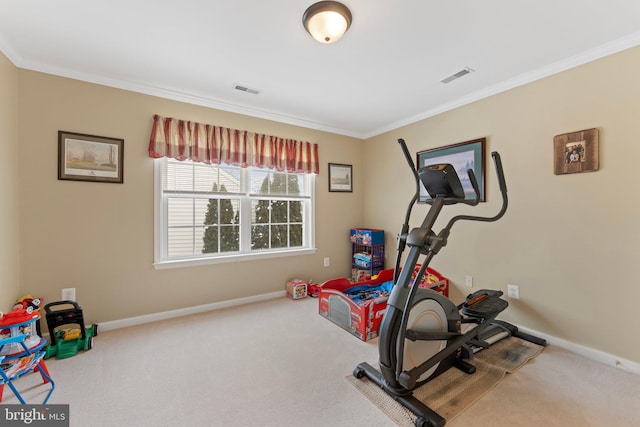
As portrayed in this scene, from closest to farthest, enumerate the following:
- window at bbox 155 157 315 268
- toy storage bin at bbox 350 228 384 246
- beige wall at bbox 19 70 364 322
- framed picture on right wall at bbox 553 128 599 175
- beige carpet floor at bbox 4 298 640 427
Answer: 1. beige carpet floor at bbox 4 298 640 427
2. framed picture on right wall at bbox 553 128 599 175
3. beige wall at bbox 19 70 364 322
4. window at bbox 155 157 315 268
5. toy storage bin at bbox 350 228 384 246

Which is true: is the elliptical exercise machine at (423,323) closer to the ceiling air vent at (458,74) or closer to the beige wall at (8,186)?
the ceiling air vent at (458,74)

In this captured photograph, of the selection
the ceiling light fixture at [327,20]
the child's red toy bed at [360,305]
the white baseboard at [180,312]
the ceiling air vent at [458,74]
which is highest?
the ceiling air vent at [458,74]

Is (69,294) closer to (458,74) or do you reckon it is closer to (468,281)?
(468,281)

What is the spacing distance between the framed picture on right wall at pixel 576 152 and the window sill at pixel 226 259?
9.48 feet

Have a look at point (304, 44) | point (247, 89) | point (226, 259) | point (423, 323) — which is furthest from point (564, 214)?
point (226, 259)

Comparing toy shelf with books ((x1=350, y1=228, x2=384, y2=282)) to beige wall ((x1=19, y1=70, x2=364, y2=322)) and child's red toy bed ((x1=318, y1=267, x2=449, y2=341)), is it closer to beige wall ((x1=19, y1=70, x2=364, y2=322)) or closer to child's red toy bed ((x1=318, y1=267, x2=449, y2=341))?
child's red toy bed ((x1=318, y1=267, x2=449, y2=341))

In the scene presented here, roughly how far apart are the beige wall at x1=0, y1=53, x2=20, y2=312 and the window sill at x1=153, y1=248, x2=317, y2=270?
102 centimetres

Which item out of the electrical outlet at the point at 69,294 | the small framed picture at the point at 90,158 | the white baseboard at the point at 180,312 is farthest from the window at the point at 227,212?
the electrical outlet at the point at 69,294

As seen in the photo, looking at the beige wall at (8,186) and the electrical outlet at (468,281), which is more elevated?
the beige wall at (8,186)

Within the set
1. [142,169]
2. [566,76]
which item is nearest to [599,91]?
[566,76]

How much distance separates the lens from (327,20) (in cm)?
172

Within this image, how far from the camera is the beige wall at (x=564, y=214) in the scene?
80.3 inches

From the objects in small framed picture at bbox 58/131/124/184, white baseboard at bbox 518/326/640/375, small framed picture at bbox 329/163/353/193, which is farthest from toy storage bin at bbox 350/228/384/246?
small framed picture at bbox 58/131/124/184

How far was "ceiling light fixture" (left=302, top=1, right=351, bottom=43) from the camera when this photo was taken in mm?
1658
